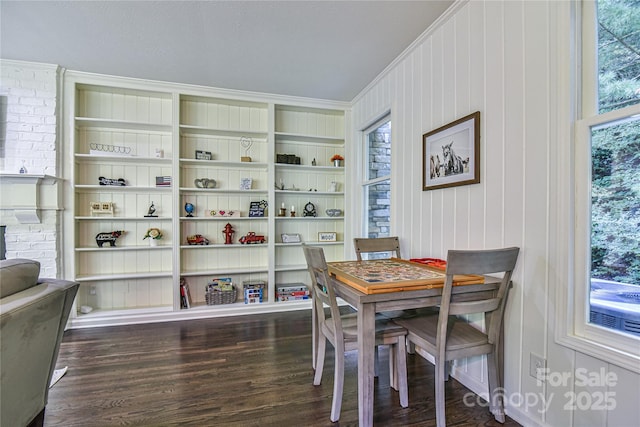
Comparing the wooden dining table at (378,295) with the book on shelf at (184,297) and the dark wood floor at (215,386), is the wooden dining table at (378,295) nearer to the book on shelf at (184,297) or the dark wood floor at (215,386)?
the dark wood floor at (215,386)

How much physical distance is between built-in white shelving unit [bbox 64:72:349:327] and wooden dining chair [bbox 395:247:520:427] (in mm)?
2297

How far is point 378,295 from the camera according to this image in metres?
1.45

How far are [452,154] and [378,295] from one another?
123cm

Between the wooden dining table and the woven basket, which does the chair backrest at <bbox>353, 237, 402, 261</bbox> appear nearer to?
the wooden dining table

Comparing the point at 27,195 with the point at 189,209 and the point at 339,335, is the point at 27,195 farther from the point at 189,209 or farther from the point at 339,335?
the point at 339,335

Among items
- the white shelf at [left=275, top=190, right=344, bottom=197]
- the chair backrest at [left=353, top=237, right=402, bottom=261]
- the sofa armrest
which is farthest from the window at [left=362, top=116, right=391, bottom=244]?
the sofa armrest

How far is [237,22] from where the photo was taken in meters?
2.23

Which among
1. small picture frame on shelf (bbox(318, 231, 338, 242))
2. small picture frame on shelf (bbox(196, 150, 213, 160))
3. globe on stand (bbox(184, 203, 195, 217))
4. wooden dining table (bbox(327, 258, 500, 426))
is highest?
small picture frame on shelf (bbox(196, 150, 213, 160))

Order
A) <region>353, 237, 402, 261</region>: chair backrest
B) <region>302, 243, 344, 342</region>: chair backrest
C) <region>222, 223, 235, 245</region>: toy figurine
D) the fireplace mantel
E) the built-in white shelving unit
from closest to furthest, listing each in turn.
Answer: <region>302, 243, 344, 342</region>: chair backrest < <region>353, 237, 402, 261</region>: chair backrest < the fireplace mantel < the built-in white shelving unit < <region>222, 223, 235, 245</region>: toy figurine

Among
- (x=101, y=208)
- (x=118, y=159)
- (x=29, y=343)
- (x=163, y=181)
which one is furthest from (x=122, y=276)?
(x=29, y=343)

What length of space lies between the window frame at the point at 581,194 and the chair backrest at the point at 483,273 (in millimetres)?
231

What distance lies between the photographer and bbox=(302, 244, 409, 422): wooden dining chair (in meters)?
1.60

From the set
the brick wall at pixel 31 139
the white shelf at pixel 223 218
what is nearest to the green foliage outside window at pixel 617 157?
the white shelf at pixel 223 218

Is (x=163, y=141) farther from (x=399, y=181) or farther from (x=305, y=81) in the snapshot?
(x=399, y=181)
